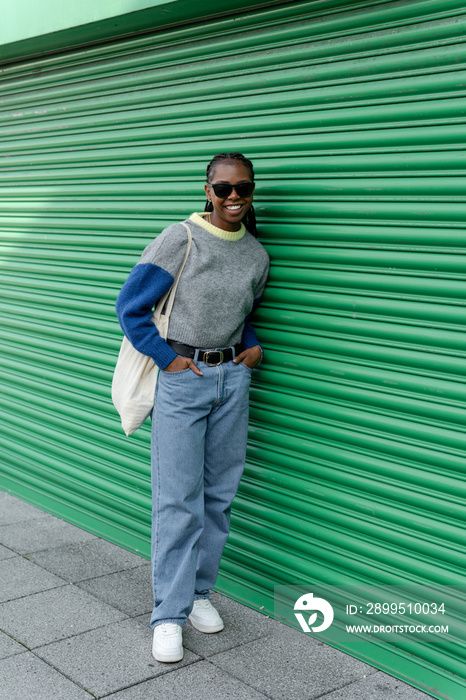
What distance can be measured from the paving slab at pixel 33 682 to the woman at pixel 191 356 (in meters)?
0.42

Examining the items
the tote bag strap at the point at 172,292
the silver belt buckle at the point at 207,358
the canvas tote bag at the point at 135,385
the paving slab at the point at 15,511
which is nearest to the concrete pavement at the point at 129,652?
the paving slab at the point at 15,511

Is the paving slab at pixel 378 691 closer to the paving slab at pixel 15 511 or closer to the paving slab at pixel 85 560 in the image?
the paving slab at pixel 85 560

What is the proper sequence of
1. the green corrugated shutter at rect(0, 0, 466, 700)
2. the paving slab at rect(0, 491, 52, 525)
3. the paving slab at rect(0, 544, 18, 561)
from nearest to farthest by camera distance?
1. the green corrugated shutter at rect(0, 0, 466, 700)
2. the paving slab at rect(0, 544, 18, 561)
3. the paving slab at rect(0, 491, 52, 525)

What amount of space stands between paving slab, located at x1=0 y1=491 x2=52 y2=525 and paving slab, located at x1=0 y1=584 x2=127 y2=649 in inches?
53.0

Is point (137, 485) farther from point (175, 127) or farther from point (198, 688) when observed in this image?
point (175, 127)

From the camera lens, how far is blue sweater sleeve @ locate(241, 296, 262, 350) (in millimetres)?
3540

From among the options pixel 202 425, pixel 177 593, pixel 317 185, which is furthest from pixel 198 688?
pixel 317 185

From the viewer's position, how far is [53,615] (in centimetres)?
369

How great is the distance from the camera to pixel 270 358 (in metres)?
3.68

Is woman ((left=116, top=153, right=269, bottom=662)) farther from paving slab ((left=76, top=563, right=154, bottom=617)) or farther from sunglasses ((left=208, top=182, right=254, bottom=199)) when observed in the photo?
paving slab ((left=76, top=563, right=154, bottom=617))

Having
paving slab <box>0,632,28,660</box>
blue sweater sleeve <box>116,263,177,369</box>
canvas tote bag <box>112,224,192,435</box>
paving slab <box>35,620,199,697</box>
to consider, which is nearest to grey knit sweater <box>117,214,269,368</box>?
blue sweater sleeve <box>116,263,177,369</box>

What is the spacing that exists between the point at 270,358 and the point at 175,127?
60.2 inches

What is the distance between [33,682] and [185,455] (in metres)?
1.15

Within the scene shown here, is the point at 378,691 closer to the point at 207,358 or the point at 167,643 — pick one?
the point at 167,643
